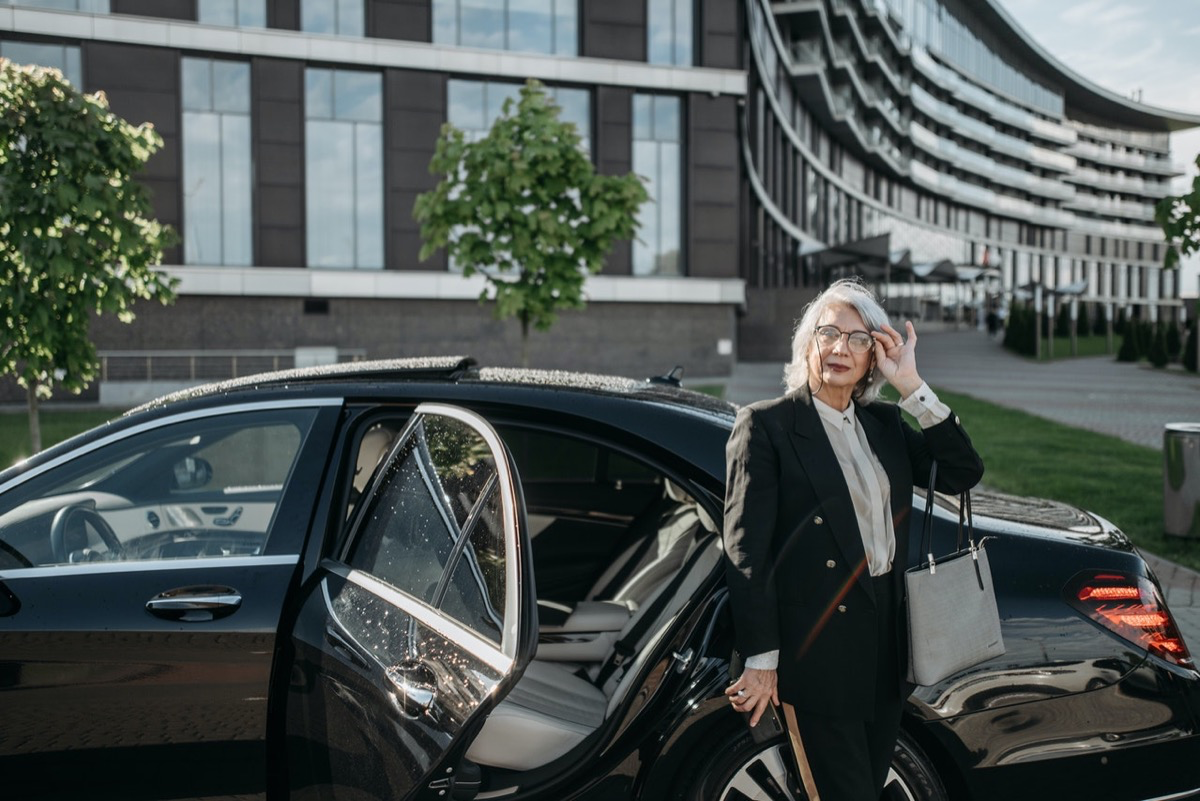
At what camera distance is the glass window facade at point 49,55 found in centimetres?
2534

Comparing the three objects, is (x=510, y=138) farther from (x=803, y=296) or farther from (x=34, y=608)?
(x=803, y=296)

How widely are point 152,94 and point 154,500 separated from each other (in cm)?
2579

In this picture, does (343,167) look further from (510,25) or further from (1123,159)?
(1123,159)

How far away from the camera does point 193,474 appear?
13.1ft

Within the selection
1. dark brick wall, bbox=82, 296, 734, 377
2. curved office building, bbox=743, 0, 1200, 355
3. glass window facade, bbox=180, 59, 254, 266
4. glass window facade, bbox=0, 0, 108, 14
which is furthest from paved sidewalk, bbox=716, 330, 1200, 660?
glass window facade, bbox=0, 0, 108, 14

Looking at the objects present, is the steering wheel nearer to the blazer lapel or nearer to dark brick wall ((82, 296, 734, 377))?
the blazer lapel

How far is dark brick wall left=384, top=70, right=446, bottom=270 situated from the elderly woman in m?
26.3

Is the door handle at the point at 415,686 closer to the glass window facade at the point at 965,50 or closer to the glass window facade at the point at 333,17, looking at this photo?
the glass window facade at the point at 333,17

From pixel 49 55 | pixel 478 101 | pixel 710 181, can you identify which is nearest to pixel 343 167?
pixel 478 101

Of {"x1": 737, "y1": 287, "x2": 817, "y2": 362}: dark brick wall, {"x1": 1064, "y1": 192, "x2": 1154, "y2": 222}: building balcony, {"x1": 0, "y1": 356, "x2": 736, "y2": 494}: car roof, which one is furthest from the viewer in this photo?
{"x1": 1064, "y1": 192, "x2": 1154, "y2": 222}: building balcony

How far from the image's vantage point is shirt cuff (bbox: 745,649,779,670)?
7.59 feet

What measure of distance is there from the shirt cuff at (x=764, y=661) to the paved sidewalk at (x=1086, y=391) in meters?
4.01

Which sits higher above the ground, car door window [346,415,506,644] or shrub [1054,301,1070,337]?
shrub [1054,301,1070,337]

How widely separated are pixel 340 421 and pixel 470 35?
2768 cm
